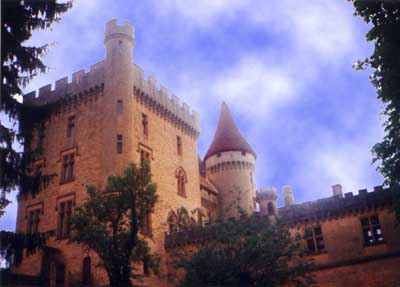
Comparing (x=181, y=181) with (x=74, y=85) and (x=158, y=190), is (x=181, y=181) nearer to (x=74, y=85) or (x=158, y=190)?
(x=158, y=190)

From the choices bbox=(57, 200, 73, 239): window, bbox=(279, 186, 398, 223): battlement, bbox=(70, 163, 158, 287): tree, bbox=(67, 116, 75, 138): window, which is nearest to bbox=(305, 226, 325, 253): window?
bbox=(279, 186, 398, 223): battlement

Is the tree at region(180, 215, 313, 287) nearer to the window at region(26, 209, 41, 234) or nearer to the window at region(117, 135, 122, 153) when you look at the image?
the window at region(117, 135, 122, 153)

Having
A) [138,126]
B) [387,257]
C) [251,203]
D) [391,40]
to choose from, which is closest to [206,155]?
[251,203]

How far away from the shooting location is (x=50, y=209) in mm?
26469

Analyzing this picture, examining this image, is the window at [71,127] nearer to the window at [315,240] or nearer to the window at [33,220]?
the window at [33,220]

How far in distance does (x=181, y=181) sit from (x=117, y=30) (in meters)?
10.9

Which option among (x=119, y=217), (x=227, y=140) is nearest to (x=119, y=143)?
(x=119, y=217)

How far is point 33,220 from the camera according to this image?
88.5 ft

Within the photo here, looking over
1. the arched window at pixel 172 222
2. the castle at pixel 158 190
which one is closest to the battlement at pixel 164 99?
the castle at pixel 158 190

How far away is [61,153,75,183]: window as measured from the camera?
2689cm

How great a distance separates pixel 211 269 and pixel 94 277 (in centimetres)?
853

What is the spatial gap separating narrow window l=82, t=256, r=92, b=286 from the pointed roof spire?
1704 centimetres

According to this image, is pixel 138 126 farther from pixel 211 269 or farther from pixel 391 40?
pixel 391 40

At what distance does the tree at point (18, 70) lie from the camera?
13774 mm
